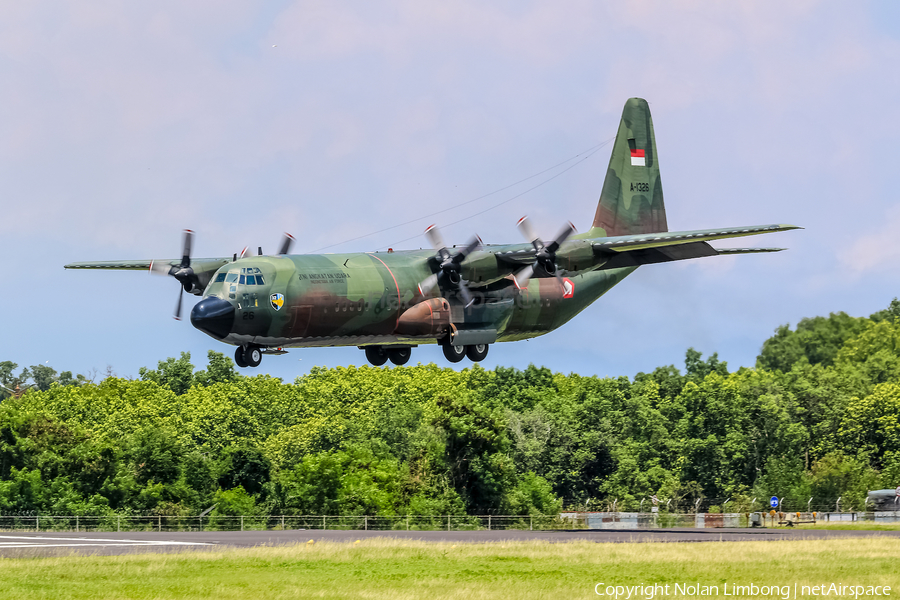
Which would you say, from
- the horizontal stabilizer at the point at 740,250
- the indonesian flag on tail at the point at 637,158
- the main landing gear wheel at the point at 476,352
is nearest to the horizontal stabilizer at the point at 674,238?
the horizontal stabilizer at the point at 740,250

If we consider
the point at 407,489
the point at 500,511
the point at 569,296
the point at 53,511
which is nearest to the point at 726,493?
the point at 500,511

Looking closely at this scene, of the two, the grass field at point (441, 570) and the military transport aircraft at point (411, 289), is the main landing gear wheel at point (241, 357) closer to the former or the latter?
the military transport aircraft at point (411, 289)

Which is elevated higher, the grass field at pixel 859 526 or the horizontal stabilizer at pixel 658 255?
the horizontal stabilizer at pixel 658 255

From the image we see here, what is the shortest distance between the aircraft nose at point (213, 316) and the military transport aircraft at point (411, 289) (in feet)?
0.15

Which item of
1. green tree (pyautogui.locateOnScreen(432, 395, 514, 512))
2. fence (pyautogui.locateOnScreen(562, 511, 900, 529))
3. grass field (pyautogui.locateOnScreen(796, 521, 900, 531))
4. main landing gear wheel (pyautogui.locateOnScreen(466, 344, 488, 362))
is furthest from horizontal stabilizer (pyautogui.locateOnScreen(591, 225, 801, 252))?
green tree (pyautogui.locateOnScreen(432, 395, 514, 512))

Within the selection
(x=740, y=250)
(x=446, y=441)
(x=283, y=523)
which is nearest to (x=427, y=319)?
(x=740, y=250)

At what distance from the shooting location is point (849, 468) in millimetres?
130375

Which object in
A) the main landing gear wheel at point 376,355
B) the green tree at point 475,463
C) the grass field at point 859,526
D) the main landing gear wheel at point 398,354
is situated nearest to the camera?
the main landing gear wheel at point 376,355

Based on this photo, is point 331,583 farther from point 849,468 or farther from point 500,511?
point 849,468

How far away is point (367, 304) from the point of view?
174ft

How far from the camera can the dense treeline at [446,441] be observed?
11725 cm

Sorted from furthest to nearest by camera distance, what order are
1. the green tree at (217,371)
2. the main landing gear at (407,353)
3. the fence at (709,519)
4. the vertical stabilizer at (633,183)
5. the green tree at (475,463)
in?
the green tree at (217,371) → the green tree at (475,463) → the fence at (709,519) → the vertical stabilizer at (633,183) → the main landing gear at (407,353)

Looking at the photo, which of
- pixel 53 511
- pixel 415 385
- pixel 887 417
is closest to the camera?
pixel 53 511

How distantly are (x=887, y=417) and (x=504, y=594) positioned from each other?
310 feet
